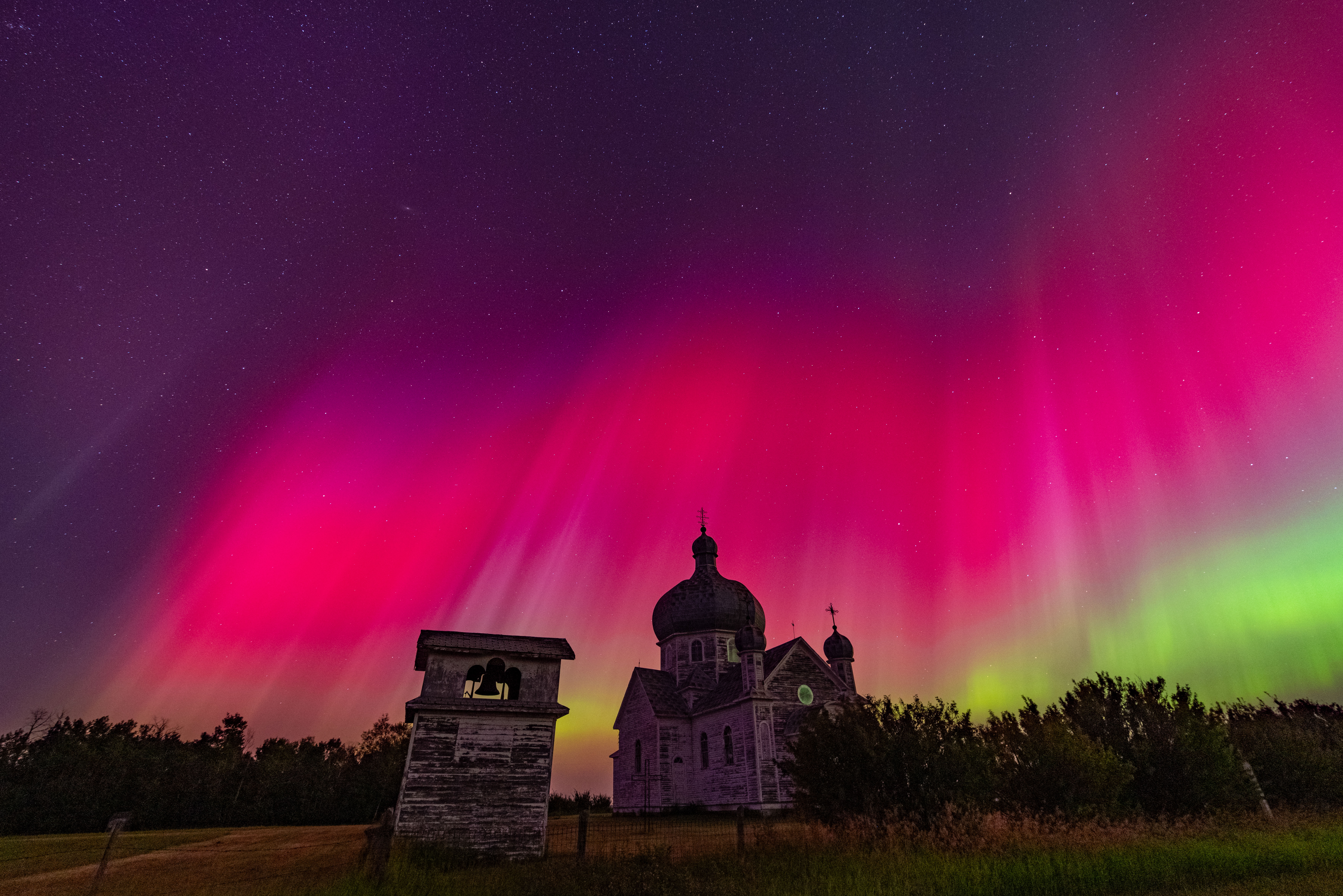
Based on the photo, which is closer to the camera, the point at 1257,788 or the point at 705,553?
the point at 1257,788

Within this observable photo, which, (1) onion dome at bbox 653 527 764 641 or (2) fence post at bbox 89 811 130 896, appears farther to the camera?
(1) onion dome at bbox 653 527 764 641

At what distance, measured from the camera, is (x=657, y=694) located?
42.2 metres

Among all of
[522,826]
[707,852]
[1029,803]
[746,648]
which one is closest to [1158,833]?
[1029,803]

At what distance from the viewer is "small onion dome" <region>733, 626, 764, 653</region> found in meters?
36.1

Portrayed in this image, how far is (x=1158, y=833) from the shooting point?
52.5 feet

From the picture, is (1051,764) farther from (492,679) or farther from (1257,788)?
(492,679)

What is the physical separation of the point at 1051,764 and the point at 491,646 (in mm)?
18052

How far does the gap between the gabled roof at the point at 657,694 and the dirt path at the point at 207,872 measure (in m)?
17.8

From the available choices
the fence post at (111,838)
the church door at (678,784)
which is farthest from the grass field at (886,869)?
the church door at (678,784)

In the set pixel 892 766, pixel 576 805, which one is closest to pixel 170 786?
pixel 576 805

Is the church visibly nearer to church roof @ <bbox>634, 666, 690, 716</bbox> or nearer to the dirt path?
church roof @ <bbox>634, 666, 690, 716</bbox>

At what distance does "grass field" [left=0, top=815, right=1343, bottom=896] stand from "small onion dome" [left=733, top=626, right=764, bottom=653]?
15.6m

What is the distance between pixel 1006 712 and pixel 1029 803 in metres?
3.34

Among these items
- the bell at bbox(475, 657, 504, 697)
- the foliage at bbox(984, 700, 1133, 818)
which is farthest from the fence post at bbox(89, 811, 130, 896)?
the foliage at bbox(984, 700, 1133, 818)
